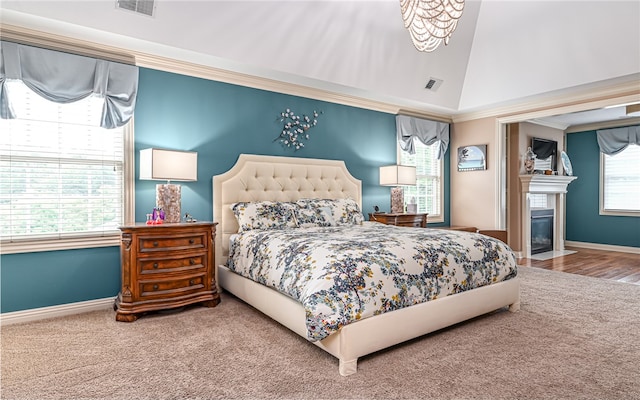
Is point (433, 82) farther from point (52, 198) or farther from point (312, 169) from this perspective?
point (52, 198)

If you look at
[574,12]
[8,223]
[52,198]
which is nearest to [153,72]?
[52,198]

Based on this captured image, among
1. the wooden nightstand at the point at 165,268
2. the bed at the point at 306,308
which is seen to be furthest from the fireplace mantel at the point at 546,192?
the wooden nightstand at the point at 165,268

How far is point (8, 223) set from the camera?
10.1ft

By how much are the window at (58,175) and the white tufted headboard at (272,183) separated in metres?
0.97

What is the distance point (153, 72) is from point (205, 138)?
790mm

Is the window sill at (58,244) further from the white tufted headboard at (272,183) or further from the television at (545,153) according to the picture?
the television at (545,153)

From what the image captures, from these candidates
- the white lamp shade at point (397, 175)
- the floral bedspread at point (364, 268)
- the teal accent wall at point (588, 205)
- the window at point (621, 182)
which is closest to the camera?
the floral bedspread at point (364, 268)

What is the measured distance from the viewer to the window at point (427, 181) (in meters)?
6.02

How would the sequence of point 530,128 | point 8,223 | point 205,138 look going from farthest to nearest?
point 530,128 < point 205,138 < point 8,223

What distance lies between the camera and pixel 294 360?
235 cm

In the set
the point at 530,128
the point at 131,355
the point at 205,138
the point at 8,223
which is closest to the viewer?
the point at 131,355

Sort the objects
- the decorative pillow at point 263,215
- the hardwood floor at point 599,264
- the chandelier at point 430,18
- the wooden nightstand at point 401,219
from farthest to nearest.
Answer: the wooden nightstand at point 401,219, the hardwood floor at point 599,264, the decorative pillow at point 263,215, the chandelier at point 430,18

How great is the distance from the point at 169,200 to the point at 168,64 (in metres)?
1.37

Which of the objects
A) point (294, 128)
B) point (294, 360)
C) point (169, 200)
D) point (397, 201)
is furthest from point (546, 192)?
point (169, 200)
